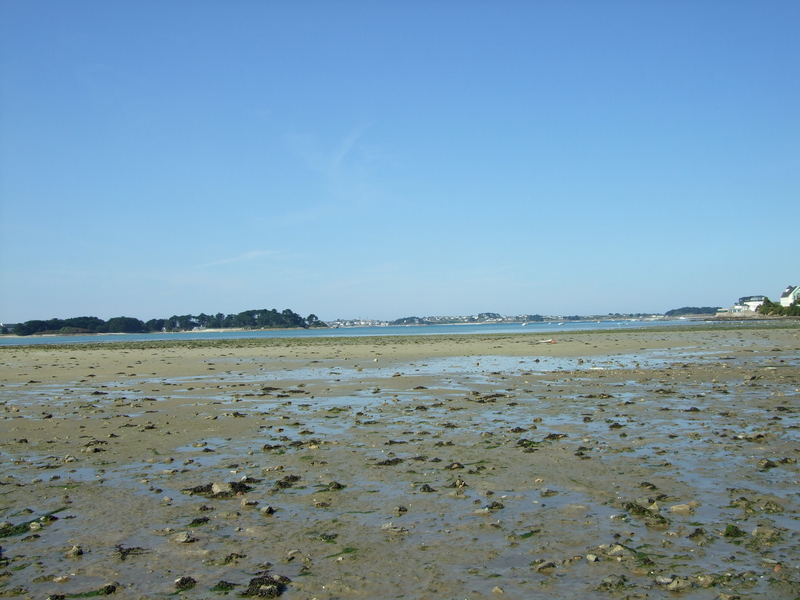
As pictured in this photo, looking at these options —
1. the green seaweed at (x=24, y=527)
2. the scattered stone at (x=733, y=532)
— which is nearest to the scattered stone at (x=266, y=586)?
the green seaweed at (x=24, y=527)

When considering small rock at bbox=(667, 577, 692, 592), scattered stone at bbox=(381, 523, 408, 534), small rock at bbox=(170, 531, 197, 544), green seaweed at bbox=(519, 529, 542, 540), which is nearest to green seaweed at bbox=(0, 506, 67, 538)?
small rock at bbox=(170, 531, 197, 544)

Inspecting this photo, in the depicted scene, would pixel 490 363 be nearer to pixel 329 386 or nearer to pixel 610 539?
pixel 329 386

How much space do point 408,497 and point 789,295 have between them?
556 feet

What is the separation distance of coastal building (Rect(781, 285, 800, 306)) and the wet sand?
149032 mm

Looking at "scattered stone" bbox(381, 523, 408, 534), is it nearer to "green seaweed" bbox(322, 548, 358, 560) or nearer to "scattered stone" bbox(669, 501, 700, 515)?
"green seaweed" bbox(322, 548, 358, 560)

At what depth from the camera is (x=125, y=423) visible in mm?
13219

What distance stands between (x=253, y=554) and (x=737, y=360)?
26085mm

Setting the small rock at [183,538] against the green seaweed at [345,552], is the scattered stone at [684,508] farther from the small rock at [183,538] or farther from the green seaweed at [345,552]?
the small rock at [183,538]

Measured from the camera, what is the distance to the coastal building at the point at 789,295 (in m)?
140

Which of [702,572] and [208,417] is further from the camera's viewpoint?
[208,417]

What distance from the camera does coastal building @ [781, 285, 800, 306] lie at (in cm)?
14016

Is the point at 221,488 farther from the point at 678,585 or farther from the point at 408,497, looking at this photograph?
the point at 678,585

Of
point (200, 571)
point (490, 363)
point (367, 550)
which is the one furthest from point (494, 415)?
point (490, 363)

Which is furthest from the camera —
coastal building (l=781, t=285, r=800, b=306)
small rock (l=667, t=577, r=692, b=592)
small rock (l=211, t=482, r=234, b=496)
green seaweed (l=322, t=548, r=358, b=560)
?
coastal building (l=781, t=285, r=800, b=306)
